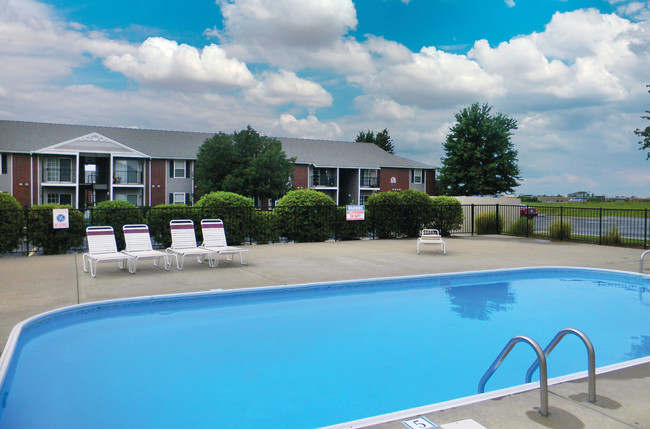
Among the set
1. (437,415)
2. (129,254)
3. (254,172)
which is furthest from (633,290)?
(254,172)

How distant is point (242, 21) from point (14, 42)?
8.15 meters

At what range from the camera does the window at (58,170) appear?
37.5m

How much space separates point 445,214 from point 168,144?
2926 cm

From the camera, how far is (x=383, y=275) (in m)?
11.2

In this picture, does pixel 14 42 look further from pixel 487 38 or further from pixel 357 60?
pixel 487 38

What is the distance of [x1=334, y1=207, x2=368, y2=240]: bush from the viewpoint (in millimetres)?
19266

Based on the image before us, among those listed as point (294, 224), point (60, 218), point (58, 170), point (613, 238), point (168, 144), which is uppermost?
point (168, 144)

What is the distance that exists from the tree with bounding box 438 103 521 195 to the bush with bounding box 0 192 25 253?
4133 cm

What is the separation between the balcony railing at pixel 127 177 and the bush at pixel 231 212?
→ 25546 mm

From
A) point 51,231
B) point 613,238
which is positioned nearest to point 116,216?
point 51,231

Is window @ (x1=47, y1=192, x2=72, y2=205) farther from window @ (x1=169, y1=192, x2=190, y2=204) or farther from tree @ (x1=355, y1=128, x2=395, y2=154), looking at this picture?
tree @ (x1=355, y1=128, x2=395, y2=154)

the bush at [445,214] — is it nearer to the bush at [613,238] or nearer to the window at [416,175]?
the bush at [613,238]

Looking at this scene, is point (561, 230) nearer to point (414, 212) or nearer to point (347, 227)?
point (414, 212)

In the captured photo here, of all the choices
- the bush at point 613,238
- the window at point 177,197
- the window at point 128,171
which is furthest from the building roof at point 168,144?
the bush at point 613,238
